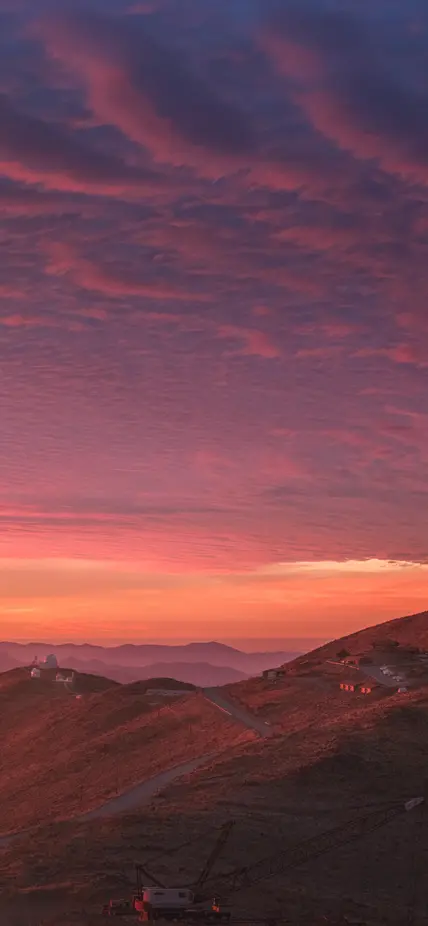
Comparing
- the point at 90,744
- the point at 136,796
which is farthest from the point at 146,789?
the point at 90,744

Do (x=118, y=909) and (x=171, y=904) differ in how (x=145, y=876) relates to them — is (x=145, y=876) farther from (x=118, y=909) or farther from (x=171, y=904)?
(x=171, y=904)

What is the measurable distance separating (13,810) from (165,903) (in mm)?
49412

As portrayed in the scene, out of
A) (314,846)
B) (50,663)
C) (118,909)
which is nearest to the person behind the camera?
(118,909)

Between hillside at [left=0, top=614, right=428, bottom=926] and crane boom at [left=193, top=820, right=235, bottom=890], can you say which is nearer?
hillside at [left=0, top=614, right=428, bottom=926]

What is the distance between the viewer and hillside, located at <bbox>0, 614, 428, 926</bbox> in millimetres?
37531

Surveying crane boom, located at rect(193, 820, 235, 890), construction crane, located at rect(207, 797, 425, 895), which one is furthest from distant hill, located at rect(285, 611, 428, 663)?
crane boom, located at rect(193, 820, 235, 890)

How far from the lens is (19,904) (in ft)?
118

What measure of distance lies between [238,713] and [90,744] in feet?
51.3

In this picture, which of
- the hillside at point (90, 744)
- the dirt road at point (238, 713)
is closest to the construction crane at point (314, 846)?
the hillside at point (90, 744)

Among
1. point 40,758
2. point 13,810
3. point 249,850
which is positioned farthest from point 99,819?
point 40,758

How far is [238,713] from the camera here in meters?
91.3

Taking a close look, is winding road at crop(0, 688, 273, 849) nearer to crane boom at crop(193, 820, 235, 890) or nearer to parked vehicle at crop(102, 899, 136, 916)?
crane boom at crop(193, 820, 235, 890)

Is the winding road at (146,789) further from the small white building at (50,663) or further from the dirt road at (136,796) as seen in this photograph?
the small white building at (50,663)

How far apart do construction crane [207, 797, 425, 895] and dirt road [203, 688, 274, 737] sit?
2590cm
